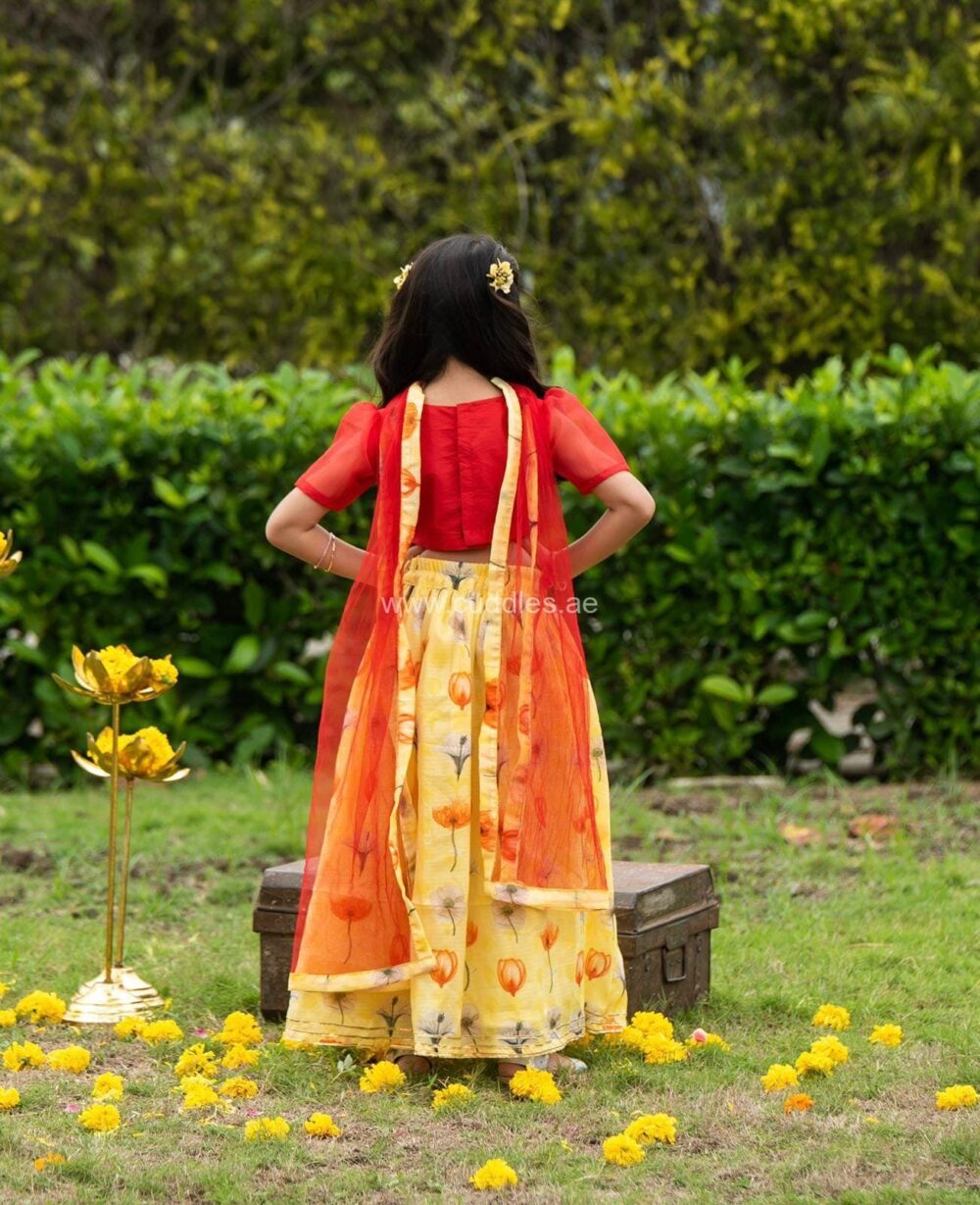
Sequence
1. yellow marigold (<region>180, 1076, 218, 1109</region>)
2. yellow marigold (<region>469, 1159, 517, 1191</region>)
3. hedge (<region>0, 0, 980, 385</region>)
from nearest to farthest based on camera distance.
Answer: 1. yellow marigold (<region>469, 1159, 517, 1191</region>)
2. yellow marigold (<region>180, 1076, 218, 1109</region>)
3. hedge (<region>0, 0, 980, 385</region>)

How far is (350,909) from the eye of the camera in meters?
3.54

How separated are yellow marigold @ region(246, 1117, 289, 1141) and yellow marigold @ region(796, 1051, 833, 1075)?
1.01 meters

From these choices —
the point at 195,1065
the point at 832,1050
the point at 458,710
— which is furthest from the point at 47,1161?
the point at 832,1050

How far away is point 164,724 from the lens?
6629 millimetres

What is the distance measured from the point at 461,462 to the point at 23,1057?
1.47m

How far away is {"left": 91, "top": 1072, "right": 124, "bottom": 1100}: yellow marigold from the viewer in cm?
334

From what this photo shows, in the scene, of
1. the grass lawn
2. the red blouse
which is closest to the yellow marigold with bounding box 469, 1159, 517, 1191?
the grass lawn

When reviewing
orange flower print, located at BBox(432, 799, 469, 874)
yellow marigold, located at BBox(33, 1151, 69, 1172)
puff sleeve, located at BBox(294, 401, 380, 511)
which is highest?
puff sleeve, located at BBox(294, 401, 380, 511)

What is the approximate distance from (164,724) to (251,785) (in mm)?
528

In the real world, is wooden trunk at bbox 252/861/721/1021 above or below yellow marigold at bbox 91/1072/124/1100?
above

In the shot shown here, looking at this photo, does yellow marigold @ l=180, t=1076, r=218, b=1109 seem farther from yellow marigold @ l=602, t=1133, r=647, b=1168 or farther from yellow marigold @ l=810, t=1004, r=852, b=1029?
yellow marigold @ l=810, t=1004, r=852, b=1029

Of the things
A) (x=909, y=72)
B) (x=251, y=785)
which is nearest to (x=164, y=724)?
(x=251, y=785)

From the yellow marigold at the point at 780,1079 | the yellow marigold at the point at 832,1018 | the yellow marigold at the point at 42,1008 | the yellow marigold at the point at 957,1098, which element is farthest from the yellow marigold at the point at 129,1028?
the yellow marigold at the point at 957,1098

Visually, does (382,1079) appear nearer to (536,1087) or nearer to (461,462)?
(536,1087)
